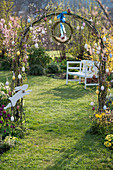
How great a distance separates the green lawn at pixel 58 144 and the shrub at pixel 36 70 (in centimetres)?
550

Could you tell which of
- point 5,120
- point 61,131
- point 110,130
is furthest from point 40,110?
point 110,130

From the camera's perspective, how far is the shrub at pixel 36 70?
1118 centimetres

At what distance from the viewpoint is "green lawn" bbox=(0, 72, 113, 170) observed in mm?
2814

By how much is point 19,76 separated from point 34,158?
1.32 meters

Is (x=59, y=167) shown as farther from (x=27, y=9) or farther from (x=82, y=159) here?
(x=27, y=9)

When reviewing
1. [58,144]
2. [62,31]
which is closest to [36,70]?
[62,31]

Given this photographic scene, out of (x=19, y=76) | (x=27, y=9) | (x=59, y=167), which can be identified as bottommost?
(x=59, y=167)

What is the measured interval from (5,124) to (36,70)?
25.7ft

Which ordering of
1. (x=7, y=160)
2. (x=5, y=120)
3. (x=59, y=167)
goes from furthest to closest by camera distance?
(x=5, y=120)
(x=7, y=160)
(x=59, y=167)

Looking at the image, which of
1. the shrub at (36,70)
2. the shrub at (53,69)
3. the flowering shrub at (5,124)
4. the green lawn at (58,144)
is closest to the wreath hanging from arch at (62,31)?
the green lawn at (58,144)

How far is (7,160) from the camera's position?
2924mm

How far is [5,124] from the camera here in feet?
11.4

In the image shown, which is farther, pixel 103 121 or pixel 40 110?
pixel 40 110

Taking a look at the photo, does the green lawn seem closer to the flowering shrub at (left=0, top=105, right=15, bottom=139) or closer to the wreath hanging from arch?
the flowering shrub at (left=0, top=105, right=15, bottom=139)
